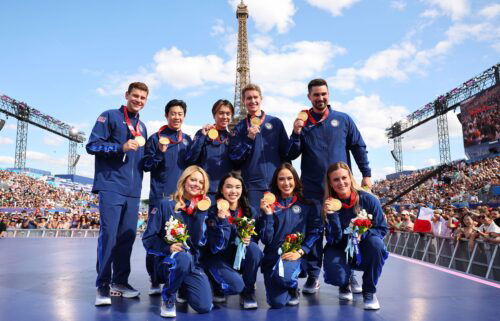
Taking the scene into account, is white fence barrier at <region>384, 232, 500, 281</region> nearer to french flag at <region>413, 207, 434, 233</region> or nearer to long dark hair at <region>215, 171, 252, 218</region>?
french flag at <region>413, 207, 434, 233</region>

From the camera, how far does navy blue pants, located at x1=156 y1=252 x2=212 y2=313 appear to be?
306cm

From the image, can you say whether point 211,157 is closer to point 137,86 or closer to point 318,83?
point 137,86

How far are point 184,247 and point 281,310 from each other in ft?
3.40

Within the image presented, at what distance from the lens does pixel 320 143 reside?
3.93 m

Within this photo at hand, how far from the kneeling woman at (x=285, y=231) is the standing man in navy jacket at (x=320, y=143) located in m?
0.31

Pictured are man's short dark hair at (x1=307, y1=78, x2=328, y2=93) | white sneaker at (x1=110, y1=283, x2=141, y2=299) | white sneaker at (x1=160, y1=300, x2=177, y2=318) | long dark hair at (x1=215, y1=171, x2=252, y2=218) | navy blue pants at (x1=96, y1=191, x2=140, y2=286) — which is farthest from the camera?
man's short dark hair at (x1=307, y1=78, x2=328, y2=93)

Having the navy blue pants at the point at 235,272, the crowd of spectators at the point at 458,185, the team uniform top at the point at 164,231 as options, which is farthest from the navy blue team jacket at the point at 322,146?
the crowd of spectators at the point at 458,185

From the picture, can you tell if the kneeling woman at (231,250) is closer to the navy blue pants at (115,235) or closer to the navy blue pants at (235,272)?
the navy blue pants at (235,272)

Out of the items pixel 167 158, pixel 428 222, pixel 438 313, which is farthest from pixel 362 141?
pixel 428 222

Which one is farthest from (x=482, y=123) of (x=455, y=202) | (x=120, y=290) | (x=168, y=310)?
(x=168, y=310)

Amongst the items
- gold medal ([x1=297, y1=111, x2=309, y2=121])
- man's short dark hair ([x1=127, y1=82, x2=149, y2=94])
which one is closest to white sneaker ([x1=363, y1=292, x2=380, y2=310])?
gold medal ([x1=297, y1=111, x2=309, y2=121])

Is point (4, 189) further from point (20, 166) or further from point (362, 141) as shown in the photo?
point (362, 141)

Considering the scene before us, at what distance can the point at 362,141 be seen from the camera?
413cm

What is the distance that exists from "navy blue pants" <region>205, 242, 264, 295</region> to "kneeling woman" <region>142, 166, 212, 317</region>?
0.53ft
